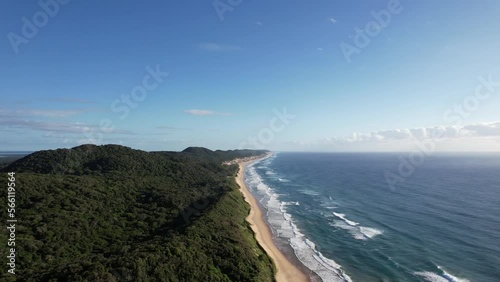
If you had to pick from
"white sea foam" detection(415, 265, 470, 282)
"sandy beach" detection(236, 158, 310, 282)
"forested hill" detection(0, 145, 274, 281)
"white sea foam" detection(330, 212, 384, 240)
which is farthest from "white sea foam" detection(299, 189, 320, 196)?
"white sea foam" detection(415, 265, 470, 282)

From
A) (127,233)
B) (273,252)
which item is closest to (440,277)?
(273,252)

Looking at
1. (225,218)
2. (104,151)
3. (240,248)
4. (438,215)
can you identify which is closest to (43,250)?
(240,248)

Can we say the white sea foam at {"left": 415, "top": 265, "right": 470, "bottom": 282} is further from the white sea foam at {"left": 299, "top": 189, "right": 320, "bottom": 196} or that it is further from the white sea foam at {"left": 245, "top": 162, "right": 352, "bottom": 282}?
the white sea foam at {"left": 299, "top": 189, "right": 320, "bottom": 196}

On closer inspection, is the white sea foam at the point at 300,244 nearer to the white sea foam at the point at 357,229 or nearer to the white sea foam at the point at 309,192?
the white sea foam at the point at 357,229

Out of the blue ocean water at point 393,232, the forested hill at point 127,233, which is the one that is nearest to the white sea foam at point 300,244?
the blue ocean water at point 393,232

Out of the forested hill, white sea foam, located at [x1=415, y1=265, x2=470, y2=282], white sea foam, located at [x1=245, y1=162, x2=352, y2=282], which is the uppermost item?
the forested hill

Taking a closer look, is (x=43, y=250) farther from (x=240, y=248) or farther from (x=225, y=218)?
(x=225, y=218)
